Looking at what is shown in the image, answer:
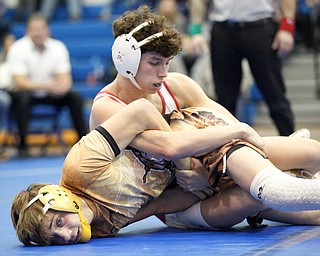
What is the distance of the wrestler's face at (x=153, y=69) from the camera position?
3.60 metres

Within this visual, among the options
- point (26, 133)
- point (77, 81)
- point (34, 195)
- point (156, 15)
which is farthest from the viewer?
point (77, 81)

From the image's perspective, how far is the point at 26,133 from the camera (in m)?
8.54

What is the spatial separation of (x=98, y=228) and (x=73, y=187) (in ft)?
0.75

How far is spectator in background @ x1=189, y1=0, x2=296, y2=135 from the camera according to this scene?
5.71 m

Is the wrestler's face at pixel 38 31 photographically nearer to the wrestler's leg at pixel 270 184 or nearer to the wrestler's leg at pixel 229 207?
the wrestler's leg at pixel 229 207

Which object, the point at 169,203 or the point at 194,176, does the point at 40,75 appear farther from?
the point at 194,176

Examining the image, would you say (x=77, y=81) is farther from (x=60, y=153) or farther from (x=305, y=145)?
(x=305, y=145)

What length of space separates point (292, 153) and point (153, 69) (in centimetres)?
72

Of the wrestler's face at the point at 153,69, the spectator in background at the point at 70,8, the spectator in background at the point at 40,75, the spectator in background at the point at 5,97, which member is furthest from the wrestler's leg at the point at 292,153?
the spectator in background at the point at 70,8

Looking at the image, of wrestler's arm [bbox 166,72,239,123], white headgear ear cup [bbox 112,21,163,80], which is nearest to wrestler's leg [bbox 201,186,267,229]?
wrestler's arm [bbox 166,72,239,123]

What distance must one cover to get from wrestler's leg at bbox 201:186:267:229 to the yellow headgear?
1.84ft

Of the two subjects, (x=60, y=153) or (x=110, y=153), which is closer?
(x=110, y=153)

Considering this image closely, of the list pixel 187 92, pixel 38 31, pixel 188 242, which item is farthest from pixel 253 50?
pixel 38 31

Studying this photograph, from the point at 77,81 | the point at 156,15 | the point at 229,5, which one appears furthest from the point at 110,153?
the point at 77,81
